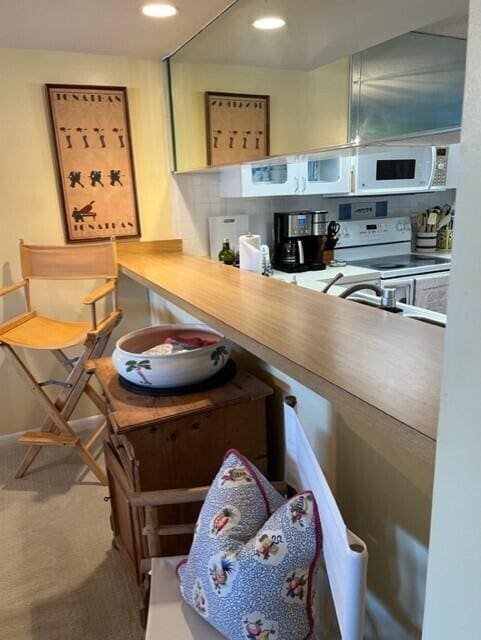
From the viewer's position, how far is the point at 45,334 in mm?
2381

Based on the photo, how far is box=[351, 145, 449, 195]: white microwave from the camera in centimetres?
278

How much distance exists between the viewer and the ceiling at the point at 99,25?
1809mm

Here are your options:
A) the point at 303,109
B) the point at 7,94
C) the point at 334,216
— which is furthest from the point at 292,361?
the point at 334,216

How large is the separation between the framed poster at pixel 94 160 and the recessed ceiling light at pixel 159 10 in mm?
744

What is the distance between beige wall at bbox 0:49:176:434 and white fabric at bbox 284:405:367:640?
2037 millimetres

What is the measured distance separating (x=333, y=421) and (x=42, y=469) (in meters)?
1.93

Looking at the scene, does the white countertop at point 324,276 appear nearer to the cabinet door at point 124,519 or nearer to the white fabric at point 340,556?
the cabinet door at point 124,519

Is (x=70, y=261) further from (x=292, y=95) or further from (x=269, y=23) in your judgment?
(x=269, y=23)

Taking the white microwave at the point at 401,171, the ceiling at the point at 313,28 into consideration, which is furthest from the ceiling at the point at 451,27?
the white microwave at the point at 401,171

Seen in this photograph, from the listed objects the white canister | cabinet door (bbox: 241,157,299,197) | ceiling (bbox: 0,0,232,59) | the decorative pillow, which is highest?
ceiling (bbox: 0,0,232,59)

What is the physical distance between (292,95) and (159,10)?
0.61 metres

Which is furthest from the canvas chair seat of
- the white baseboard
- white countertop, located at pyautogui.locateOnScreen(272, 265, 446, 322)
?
white countertop, located at pyautogui.locateOnScreen(272, 265, 446, 322)

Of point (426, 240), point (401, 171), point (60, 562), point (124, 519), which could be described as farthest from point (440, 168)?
point (60, 562)

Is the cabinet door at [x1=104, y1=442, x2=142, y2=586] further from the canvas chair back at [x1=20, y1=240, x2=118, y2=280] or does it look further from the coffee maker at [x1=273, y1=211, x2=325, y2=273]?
the coffee maker at [x1=273, y1=211, x2=325, y2=273]
